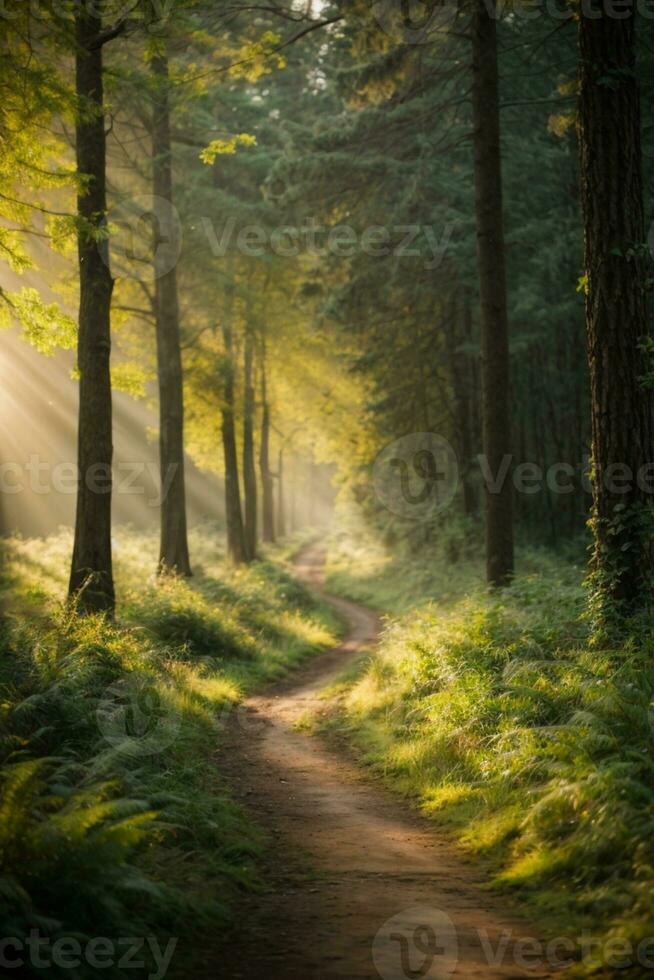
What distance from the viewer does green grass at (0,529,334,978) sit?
4520 mm

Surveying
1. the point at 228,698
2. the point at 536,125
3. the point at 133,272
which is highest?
the point at 536,125

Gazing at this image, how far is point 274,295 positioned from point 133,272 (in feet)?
22.6

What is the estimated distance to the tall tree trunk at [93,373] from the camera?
11.6m

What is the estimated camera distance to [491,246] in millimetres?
13695

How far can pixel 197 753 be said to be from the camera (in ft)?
29.0

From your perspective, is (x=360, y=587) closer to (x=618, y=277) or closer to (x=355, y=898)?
(x=618, y=277)

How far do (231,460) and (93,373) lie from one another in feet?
43.7

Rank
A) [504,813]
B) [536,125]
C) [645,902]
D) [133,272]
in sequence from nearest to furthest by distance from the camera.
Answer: [645,902]
[504,813]
[133,272]
[536,125]

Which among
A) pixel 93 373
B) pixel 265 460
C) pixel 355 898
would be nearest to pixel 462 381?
pixel 265 460

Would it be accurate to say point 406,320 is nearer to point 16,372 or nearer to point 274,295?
point 274,295

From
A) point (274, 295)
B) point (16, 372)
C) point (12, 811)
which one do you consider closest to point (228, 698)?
point (12, 811)

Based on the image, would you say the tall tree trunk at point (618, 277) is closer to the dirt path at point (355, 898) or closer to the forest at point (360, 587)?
the forest at point (360, 587)

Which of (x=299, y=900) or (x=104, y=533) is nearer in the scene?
(x=299, y=900)

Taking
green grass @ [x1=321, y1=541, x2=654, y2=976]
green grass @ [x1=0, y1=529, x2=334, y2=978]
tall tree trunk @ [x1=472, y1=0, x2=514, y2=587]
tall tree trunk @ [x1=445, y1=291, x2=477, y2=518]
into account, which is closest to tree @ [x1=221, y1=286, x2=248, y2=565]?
tall tree trunk @ [x1=445, y1=291, x2=477, y2=518]
